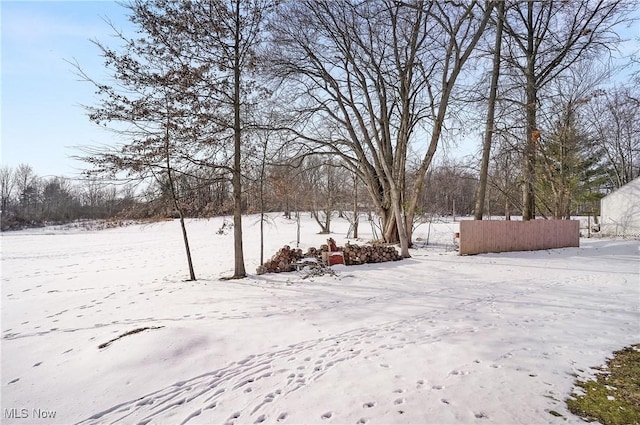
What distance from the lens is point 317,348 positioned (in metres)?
3.49

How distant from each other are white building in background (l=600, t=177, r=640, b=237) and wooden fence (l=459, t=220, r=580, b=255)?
6.99m

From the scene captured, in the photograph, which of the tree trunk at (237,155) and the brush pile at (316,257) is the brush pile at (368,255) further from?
the tree trunk at (237,155)

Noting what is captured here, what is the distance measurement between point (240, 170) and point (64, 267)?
29.4 ft

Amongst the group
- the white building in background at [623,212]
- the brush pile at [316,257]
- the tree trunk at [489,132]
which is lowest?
the brush pile at [316,257]

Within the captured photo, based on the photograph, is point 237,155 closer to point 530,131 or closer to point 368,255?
point 368,255

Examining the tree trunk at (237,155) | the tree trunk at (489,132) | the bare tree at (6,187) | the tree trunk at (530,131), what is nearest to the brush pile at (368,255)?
the tree trunk at (237,155)

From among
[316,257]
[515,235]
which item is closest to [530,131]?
[515,235]

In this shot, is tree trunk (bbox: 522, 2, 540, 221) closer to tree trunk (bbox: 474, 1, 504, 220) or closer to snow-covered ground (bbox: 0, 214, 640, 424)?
tree trunk (bbox: 474, 1, 504, 220)

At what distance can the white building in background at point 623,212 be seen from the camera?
16.5 metres

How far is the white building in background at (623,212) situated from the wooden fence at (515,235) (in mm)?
6995

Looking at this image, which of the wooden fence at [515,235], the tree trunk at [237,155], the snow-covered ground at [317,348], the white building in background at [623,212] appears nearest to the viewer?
the snow-covered ground at [317,348]

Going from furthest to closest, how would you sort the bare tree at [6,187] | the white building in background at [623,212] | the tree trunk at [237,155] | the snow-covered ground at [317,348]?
the bare tree at [6,187] → the white building in background at [623,212] → the tree trunk at [237,155] → the snow-covered ground at [317,348]

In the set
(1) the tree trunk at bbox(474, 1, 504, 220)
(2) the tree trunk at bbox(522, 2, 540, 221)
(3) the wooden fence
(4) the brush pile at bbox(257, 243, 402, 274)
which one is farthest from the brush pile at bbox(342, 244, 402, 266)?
(2) the tree trunk at bbox(522, 2, 540, 221)

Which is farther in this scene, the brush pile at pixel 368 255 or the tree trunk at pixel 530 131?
the tree trunk at pixel 530 131
